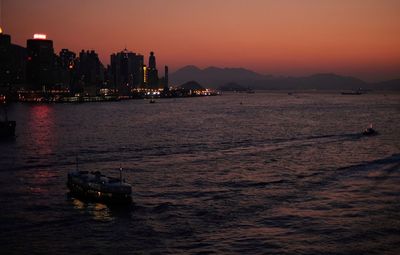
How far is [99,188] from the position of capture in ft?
124

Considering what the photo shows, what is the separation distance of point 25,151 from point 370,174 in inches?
1954

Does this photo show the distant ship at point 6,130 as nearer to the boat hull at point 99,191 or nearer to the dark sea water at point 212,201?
the dark sea water at point 212,201

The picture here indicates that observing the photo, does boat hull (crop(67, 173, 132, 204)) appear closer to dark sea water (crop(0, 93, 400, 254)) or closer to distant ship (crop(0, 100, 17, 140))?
dark sea water (crop(0, 93, 400, 254))

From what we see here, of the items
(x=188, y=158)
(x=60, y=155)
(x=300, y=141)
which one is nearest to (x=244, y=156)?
(x=188, y=158)

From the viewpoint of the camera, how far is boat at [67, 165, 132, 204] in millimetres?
37000

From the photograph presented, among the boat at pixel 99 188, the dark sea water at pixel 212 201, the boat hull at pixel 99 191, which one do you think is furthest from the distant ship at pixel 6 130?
the boat hull at pixel 99 191

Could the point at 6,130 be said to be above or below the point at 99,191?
above

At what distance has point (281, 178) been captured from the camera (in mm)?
47000

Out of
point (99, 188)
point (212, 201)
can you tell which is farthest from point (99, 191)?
point (212, 201)

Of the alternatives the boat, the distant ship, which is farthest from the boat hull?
the distant ship

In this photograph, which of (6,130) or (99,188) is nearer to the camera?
(99,188)

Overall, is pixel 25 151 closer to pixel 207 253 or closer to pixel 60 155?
pixel 60 155

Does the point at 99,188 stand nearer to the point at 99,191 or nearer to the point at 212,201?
the point at 99,191

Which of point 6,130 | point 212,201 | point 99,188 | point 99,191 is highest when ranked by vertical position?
point 6,130
